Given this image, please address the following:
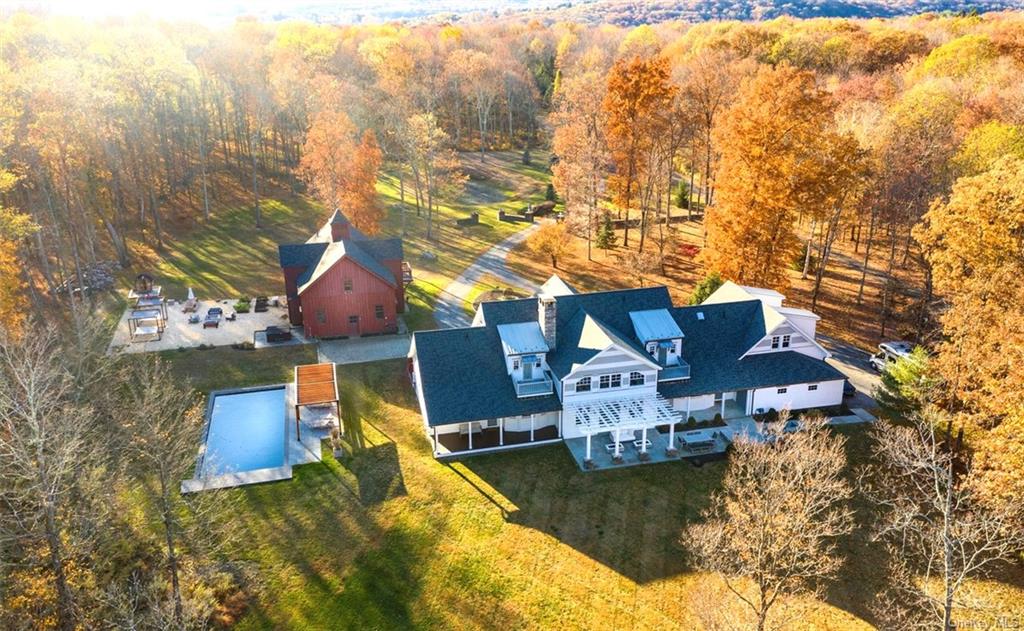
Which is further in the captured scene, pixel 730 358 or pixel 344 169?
pixel 344 169

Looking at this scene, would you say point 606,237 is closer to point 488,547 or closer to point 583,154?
point 583,154

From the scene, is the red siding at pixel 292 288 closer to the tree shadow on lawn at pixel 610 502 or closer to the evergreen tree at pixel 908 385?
the tree shadow on lawn at pixel 610 502

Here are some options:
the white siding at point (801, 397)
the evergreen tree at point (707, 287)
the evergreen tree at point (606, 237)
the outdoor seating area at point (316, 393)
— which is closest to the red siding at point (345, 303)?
the outdoor seating area at point (316, 393)

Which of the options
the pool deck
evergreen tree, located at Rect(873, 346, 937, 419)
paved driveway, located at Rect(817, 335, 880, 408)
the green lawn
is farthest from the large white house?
the green lawn

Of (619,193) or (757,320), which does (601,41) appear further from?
(757,320)

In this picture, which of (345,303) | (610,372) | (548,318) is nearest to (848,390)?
(610,372)
